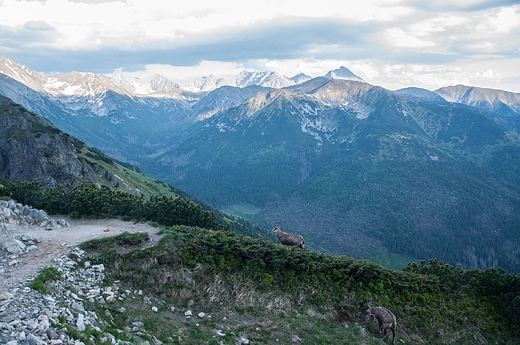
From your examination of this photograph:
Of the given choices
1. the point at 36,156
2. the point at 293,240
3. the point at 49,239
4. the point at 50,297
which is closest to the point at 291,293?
the point at 293,240

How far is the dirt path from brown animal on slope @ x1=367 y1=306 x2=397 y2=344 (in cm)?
2118

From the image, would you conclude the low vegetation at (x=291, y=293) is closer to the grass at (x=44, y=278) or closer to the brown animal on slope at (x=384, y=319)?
the brown animal on slope at (x=384, y=319)

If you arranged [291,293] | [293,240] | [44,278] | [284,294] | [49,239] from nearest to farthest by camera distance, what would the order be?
[44,278]
[284,294]
[291,293]
[49,239]
[293,240]

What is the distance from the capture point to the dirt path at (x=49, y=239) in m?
22.7

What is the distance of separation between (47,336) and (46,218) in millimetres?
24631

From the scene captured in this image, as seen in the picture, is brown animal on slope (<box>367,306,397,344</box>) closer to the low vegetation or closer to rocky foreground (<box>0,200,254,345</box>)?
the low vegetation

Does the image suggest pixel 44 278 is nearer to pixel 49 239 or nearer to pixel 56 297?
pixel 56 297

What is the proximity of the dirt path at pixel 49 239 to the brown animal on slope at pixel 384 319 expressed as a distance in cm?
2118

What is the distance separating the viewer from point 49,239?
30.4 metres

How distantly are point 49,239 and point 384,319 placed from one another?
30.1m

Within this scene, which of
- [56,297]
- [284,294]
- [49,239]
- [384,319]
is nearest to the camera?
[56,297]

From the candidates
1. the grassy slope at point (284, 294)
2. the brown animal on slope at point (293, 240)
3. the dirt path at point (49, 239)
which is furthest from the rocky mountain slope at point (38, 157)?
the brown animal on slope at point (293, 240)

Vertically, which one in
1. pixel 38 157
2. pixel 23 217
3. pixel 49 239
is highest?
pixel 23 217

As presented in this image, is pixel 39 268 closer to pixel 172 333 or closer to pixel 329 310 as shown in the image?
pixel 172 333
